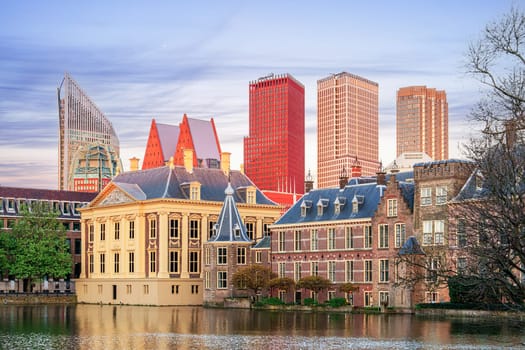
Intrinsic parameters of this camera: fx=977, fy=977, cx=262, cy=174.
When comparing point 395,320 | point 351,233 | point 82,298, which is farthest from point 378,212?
point 82,298

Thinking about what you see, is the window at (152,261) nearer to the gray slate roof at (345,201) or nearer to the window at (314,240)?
the gray slate roof at (345,201)

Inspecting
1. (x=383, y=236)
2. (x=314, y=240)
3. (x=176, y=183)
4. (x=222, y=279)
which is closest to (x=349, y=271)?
(x=314, y=240)

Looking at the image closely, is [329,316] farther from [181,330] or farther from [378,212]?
[181,330]

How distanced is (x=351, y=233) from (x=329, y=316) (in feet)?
48.8

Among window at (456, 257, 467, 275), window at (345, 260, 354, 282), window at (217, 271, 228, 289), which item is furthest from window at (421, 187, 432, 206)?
Answer: window at (456, 257, 467, 275)

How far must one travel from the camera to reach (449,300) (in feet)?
256

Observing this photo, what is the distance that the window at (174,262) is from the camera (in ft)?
358

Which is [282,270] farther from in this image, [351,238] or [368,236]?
[368,236]

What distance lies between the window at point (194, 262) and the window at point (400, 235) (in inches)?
1361

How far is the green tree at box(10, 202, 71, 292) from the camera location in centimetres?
11500

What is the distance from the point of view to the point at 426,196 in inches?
3145

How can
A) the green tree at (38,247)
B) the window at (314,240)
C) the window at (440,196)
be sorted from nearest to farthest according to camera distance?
the window at (440,196) < the window at (314,240) < the green tree at (38,247)

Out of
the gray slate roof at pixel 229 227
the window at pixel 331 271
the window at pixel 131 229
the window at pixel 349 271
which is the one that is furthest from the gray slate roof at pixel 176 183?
the window at pixel 349 271

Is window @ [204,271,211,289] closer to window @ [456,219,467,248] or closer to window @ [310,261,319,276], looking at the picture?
window @ [310,261,319,276]
